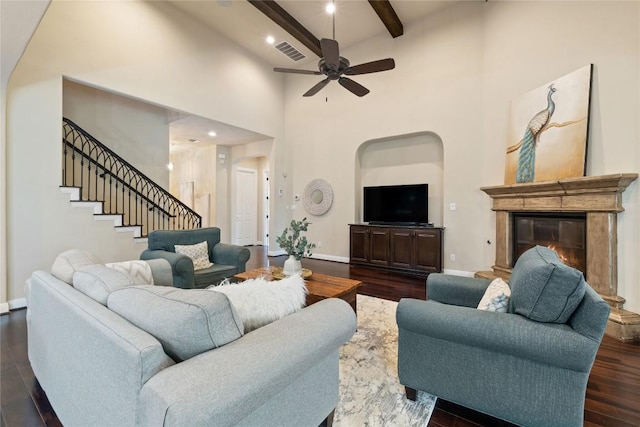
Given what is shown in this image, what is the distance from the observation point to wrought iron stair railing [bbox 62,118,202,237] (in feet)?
14.6

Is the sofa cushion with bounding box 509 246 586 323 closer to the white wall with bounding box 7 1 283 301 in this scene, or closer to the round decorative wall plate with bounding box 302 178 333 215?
Answer: the white wall with bounding box 7 1 283 301

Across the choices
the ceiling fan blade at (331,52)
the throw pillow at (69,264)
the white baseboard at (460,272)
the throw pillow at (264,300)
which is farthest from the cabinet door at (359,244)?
the throw pillow at (69,264)

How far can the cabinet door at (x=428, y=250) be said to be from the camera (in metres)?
4.80

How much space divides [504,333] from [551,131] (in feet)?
10.8

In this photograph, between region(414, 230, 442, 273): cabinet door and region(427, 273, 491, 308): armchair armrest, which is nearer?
region(427, 273, 491, 308): armchair armrest

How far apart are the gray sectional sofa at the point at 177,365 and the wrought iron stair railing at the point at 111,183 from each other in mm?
3614

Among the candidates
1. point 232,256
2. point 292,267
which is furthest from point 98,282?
point 232,256

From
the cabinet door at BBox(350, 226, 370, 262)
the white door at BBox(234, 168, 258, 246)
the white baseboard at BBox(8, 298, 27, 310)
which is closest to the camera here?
the white baseboard at BBox(8, 298, 27, 310)

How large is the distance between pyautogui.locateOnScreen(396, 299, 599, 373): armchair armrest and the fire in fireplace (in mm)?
2614

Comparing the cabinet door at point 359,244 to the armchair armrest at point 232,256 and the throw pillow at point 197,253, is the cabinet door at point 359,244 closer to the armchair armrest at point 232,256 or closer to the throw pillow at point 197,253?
the armchair armrest at point 232,256

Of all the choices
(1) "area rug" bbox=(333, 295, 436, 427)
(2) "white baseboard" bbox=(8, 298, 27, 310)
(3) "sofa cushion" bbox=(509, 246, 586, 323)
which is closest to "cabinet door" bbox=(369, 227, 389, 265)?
(1) "area rug" bbox=(333, 295, 436, 427)

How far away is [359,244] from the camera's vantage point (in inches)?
225

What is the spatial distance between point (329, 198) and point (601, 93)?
4544 millimetres

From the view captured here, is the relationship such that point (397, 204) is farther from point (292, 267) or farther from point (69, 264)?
point (69, 264)
